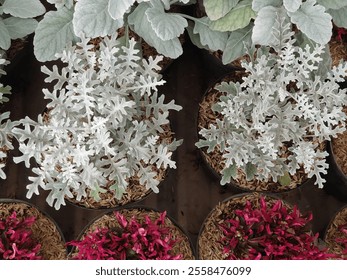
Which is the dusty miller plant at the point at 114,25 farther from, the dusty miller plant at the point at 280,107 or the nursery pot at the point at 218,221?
the nursery pot at the point at 218,221

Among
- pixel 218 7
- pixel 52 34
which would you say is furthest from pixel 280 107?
pixel 52 34

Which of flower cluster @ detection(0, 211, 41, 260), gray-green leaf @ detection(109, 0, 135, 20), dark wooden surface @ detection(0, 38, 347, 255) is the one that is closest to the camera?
gray-green leaf @ detection(109, 0, 135, 20)

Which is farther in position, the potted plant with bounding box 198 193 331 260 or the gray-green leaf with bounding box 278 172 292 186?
the gray-green leaf with bounding box 278 172 292 186

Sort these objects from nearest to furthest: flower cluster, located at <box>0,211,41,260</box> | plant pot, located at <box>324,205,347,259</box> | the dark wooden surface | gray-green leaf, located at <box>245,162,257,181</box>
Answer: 1. flower cluster, located at <box>0,211,41,260</box>
2. gray-green leaf, located at <box>245,162,257,181</box>
3. plant pot, located at <box>324,205,347,259</box>
4. the dark wooden surface

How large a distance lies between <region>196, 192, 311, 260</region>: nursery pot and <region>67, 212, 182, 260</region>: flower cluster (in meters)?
0.15

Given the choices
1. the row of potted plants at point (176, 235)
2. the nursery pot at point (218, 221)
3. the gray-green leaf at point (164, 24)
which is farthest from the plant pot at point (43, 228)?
the gray-green leaf at point (164, 24)

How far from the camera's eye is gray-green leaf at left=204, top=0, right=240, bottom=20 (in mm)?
1057

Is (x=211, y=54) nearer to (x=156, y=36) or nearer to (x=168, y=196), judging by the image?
(x=156, y=36)

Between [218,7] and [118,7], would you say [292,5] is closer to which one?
[218,7]

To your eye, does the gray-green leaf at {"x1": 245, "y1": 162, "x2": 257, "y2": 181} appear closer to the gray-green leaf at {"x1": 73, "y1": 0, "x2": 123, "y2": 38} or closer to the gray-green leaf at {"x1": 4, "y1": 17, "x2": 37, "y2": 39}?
the gray-green leaf at {"x1": 73, "y1": 0, "x2": 123, "y2": 38}

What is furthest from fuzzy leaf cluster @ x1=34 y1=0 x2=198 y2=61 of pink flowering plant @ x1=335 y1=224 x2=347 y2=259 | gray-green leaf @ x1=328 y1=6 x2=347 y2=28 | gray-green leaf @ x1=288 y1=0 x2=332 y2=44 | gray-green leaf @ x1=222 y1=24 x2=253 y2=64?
pink flowering plant @ x1=335 y1=224 x2=347 y2=259

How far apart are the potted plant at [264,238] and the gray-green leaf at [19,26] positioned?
69 centimetres

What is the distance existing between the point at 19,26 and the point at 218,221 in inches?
28.2
